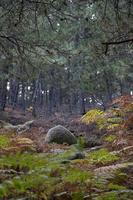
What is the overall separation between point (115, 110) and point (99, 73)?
18.2 metres

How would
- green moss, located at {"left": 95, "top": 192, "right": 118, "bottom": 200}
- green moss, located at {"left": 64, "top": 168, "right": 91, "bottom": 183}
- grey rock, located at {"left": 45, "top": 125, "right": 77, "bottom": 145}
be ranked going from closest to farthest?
green moss, located at {"left": 95, "top": 192, "right": 118, "bottom": 200}
green moss, located at {"left": 64, "top": 168, "right": 91, "bottom": 183}
grey rock, located at {"left": 45, "top": 125, "right": 77, "bottom": 145}

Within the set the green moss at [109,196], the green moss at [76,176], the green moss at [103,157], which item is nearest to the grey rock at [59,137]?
the green moss at [103,157]

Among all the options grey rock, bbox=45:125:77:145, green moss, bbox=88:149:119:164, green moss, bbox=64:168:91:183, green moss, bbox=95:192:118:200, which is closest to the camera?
green moss, bbox=95:192:118:200

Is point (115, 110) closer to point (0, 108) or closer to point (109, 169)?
point (109, 169)

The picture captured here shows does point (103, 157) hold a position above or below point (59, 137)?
above

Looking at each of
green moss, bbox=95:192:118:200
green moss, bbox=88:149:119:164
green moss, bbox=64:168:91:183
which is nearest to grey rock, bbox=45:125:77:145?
green moss, bbox=88:149:119:164

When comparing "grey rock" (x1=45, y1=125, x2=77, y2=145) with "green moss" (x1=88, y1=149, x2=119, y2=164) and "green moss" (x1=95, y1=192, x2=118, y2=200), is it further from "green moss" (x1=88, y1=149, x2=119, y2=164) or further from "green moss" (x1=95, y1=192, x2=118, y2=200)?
"green moss" (x1=95, y1=192, x2=118, y2=200)

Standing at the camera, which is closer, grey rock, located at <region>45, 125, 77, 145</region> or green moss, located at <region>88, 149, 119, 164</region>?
green moss, located at <region>88, 149, 119, 164</region>

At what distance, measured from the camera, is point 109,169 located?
17.4 ft

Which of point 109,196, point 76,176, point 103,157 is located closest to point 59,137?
point 103,157

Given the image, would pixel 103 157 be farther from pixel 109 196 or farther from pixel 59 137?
pixel 59 137

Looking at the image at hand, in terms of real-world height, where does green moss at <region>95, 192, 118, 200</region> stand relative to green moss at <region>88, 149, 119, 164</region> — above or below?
below

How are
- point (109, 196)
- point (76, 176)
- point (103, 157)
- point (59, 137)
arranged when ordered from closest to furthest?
point (109, 196) < point (76, 176) < point (103, 157) < point (59, 137)

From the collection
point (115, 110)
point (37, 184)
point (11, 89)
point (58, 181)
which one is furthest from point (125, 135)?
point (11, 89)
